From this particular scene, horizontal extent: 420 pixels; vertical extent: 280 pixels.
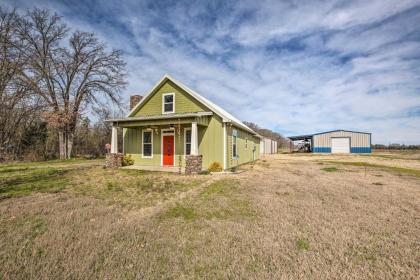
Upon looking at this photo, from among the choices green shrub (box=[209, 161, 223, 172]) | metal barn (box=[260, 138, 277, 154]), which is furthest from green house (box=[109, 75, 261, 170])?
metal barn (box=[260, 138, 277, 154])

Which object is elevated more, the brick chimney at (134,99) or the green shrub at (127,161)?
the brick chimney at (134,99)

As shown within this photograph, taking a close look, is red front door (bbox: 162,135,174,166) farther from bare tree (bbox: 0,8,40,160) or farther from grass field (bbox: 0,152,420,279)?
bare tree (bbox: 0,8,40,160)

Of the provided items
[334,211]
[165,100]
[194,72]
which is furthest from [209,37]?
[334,211]

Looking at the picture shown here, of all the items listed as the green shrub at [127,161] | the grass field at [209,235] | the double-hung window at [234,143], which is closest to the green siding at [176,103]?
the double-hung window at [234,143]

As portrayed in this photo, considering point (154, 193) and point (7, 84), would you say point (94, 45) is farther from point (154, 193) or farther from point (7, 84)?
point (154, 193)

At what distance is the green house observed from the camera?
12.3 meters

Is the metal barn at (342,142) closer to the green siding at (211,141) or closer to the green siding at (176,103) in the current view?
the green siding at (211,141)

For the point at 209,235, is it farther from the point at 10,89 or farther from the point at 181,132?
the point at 10,89

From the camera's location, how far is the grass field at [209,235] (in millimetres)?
2584

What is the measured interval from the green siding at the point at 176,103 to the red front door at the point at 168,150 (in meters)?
1.91

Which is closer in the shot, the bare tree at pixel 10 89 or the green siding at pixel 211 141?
the green siding at pixel 211 141

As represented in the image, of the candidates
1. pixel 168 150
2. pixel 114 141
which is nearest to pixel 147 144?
pixel 168 150

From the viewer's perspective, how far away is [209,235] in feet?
11.8

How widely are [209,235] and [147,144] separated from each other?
1160cm
